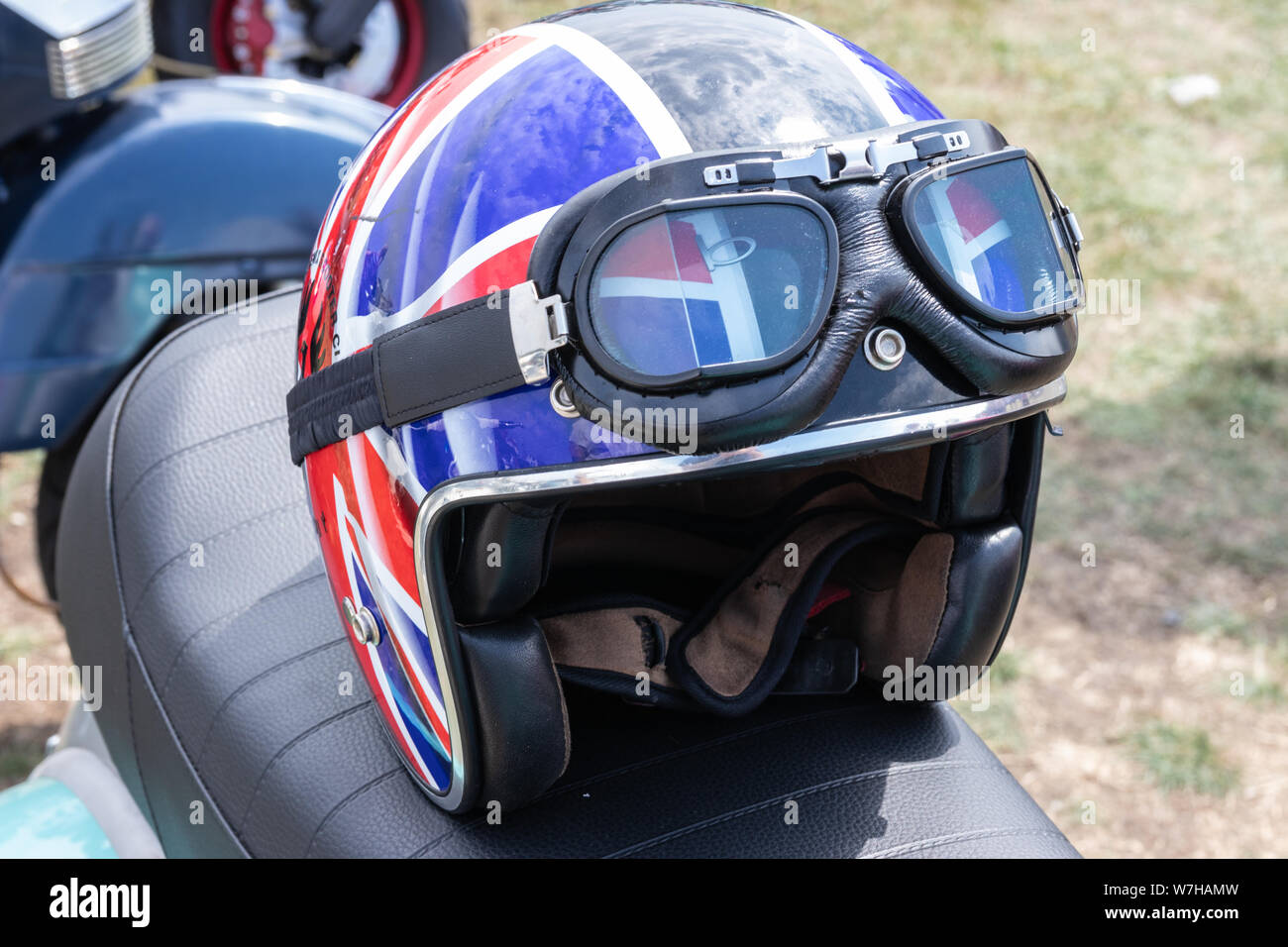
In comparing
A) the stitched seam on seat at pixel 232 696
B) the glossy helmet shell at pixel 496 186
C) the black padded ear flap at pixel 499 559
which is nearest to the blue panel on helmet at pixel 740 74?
the glossy helmet shell at pixel 496 186

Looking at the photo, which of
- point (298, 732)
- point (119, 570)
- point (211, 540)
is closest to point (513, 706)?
point (298, 732)

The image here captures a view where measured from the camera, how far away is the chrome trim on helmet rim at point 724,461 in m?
0.95

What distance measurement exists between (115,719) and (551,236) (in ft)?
2.69

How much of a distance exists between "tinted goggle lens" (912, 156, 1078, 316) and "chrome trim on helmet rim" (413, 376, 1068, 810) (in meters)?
0.09

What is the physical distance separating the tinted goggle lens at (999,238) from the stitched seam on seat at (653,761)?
447 mm

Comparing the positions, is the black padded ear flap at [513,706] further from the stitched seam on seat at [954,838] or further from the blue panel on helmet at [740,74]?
the blue panel on helmet at [740,74]

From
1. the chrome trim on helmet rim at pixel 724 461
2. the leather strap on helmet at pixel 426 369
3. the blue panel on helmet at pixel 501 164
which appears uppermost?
the blue panel on helmet at pixel 501 164

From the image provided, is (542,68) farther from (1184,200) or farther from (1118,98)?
(1118,98)

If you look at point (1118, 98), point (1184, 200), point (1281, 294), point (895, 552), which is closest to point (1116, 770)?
point (895, 552)

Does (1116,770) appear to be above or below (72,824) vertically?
below

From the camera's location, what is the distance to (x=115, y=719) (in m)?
1.42

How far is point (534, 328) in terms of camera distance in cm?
97

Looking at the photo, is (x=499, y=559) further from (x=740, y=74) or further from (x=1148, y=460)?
(x=1148, y=460)

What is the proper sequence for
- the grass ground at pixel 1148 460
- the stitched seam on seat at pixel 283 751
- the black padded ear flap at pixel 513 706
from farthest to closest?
the grass ground at pixel 1148 460, the stitched seam on seat at pixel 283 751, the black padded ear flap at pixel 513 706
